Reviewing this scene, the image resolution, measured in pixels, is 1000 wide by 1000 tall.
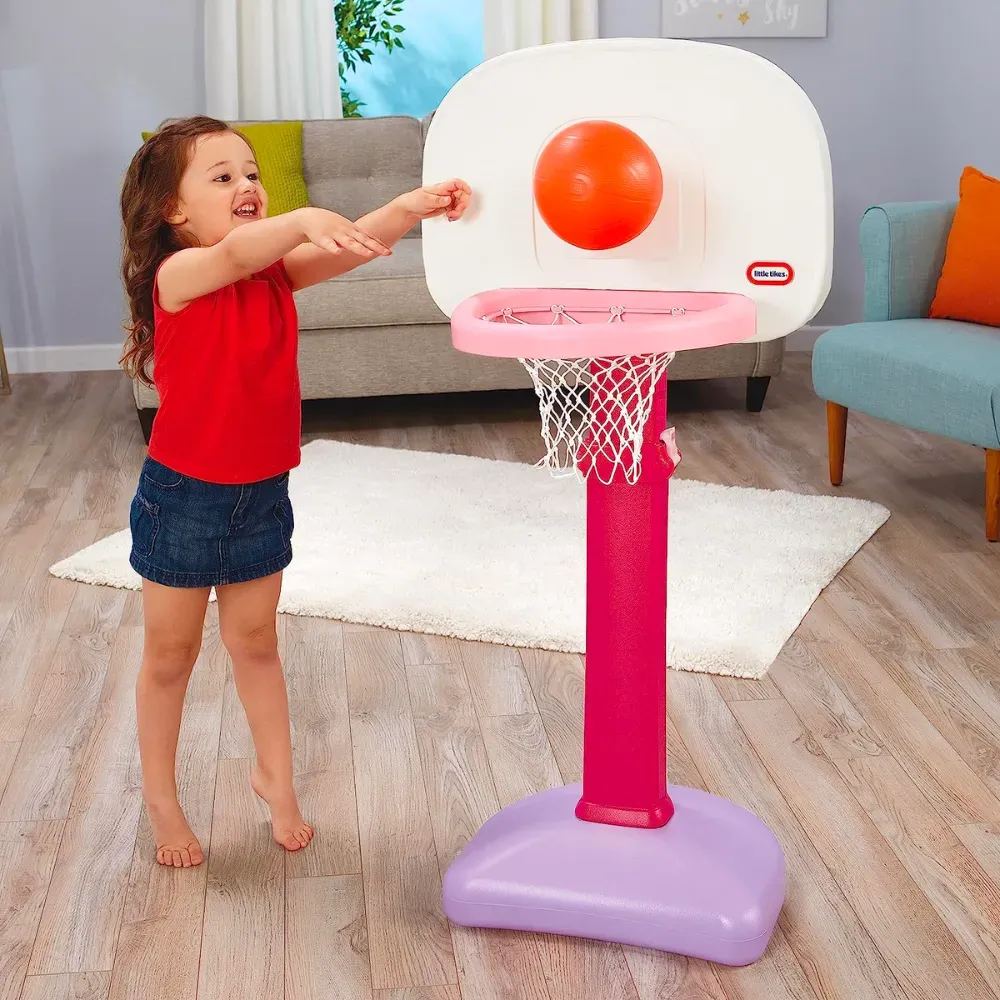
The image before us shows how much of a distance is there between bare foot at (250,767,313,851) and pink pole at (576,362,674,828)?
39cm

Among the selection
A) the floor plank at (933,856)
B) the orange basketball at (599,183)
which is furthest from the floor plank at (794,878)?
the orange basketball at (599,183)

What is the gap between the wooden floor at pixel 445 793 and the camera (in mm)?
1504

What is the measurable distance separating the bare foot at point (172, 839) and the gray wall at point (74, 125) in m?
3.21

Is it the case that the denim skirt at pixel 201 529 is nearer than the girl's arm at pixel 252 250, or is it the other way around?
the girl's arm at pixel 252 250

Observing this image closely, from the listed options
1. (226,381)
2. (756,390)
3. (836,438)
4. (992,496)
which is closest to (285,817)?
(226,381)

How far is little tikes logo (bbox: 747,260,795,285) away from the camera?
1392 millimetres

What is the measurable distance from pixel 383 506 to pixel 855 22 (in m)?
2.74

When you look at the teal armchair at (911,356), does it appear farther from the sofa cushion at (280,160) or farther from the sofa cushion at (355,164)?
the sofa cushion at (280,160)

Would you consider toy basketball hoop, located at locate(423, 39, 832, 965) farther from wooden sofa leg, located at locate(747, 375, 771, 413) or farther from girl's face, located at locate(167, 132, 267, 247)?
wooden sofa leg, located at locate(747, 375, 771, 413)

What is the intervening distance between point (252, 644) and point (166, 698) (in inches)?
5.1

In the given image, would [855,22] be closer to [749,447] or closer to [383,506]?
[749,447]

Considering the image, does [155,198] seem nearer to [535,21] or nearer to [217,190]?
[217,190]

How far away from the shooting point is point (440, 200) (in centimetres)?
147

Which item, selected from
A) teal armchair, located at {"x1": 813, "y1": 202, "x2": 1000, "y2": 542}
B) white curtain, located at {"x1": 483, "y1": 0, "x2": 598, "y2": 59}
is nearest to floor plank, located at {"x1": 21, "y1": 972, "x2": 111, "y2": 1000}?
teal armchair, located at {"x1": 813, "y1": 202, "x2": 1000, "y2": 542}
